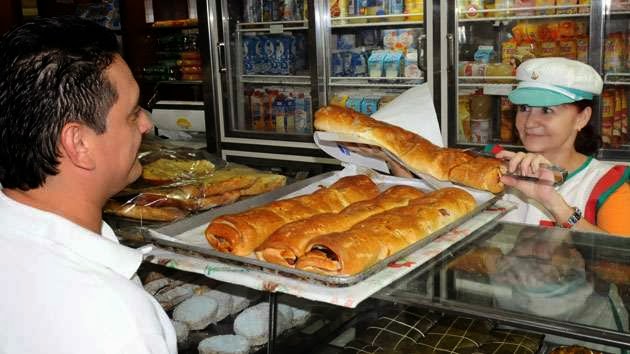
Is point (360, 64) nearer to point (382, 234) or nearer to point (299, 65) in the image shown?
point (299, 65)

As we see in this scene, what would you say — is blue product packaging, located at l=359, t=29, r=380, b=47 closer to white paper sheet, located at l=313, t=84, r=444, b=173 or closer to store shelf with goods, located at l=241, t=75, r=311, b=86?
store shelf with goods, located at l=241, t=75, r=311, b=86

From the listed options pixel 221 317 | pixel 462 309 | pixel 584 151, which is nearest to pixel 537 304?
pixel 462 309

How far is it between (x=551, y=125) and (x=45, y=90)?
1633mm

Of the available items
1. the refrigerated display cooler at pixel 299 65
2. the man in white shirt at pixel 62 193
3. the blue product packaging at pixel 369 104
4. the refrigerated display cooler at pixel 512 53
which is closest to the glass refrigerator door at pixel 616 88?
the refrigerated display cooler at pixel 512 53

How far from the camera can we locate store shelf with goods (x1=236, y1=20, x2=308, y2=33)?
13.6 feet

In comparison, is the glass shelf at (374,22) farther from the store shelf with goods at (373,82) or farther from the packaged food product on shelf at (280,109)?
the packaged food product on shelf at (280,109)

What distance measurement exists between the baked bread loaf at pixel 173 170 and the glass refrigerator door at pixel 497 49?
186 cm

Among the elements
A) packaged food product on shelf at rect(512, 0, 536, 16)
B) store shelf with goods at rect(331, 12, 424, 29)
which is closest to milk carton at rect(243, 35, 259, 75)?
store shelf with goods at rect(331, 12, 424, 29)

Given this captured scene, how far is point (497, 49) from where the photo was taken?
3678 mm

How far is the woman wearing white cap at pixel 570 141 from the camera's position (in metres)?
1.90

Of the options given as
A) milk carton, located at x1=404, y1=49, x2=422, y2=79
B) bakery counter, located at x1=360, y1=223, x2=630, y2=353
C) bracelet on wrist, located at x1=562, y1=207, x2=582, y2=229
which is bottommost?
bracelet on wrist, located at x1=562, y1=207, x2=582, y2=229

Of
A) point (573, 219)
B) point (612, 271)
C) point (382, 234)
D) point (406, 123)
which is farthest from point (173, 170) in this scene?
point (612, 271)

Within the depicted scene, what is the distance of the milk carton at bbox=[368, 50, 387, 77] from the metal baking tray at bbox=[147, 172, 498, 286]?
7.86ft

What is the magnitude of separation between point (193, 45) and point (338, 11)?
1.36m
